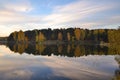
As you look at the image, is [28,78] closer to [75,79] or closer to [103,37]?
[75,79]

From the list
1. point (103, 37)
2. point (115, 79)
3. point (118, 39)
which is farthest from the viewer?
point (103, 37)

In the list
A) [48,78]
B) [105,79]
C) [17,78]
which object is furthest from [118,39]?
[17,78]

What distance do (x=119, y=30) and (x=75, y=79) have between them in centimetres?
1557

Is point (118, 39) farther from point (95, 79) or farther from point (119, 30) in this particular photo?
point (95, 79)

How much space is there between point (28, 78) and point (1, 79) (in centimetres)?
298

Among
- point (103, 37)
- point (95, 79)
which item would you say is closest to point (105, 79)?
point (95, 79)

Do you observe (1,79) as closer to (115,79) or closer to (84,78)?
(84,78)

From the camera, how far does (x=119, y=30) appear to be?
38.7 meters

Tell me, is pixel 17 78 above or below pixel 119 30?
below

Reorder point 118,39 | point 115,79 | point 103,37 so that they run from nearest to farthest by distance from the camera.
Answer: point 115,79
point 118,39
point 103,37

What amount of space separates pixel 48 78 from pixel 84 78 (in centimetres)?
414

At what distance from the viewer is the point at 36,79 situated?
26.5 meters

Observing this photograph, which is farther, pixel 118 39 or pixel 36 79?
pixel 118 39

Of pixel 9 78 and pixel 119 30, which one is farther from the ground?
pixel 119 30
